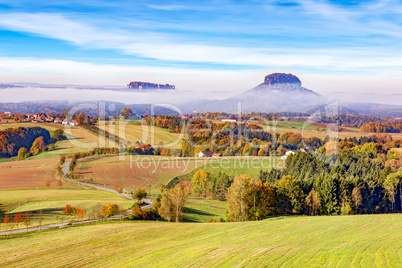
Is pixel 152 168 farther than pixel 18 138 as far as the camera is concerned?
No

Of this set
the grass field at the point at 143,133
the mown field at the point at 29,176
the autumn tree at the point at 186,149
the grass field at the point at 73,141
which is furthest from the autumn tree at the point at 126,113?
the mown field at the point at 29,176

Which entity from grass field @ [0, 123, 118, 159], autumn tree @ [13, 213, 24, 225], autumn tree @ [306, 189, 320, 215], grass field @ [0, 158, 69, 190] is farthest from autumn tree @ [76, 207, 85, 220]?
grass field @ [0, 123, 118, 159]

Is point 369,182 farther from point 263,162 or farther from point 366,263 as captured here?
point 366,263

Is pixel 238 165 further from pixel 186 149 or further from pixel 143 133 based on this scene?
pixel 143 133

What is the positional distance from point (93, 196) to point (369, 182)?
5264 centimetres

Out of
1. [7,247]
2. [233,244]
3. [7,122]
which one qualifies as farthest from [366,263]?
[7,122]

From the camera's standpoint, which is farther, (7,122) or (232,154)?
(7,122)

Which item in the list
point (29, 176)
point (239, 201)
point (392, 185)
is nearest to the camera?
point (239, 201)

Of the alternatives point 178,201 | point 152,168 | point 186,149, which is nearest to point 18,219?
point 178,201

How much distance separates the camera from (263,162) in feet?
→ 328

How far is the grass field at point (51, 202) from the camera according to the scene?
46.0m

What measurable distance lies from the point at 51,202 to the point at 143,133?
7789cm

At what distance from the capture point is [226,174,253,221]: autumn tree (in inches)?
1927

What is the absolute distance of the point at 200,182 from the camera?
78.2m
